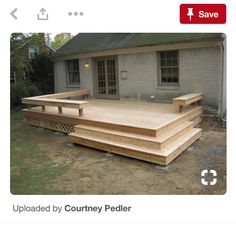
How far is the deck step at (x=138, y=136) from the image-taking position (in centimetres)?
443

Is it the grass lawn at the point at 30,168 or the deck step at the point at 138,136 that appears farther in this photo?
the deck step at the point at 138,136

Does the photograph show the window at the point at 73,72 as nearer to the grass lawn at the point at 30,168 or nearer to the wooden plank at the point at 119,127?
the grass lawn at the point at 30,168

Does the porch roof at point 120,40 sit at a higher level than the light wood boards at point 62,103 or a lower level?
higher

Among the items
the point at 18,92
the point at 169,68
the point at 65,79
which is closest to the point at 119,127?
the point at 169,68

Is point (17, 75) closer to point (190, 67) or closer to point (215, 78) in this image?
point (190, 67)

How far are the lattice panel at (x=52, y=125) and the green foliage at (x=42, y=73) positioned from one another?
17.6 ft

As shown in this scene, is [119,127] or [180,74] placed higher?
[180,74]

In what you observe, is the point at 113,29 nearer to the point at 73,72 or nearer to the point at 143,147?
the point at 143,147

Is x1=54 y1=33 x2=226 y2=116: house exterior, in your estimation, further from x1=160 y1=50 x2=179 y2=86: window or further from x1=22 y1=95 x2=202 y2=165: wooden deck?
x1=22 y1=95 x2=202 y2=165: wooden deck

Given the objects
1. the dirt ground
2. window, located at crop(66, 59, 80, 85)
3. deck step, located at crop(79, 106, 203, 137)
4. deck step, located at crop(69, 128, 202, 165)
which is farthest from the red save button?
window, located at crop(66, 59, 80, 85)

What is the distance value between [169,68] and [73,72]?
4.93 meters

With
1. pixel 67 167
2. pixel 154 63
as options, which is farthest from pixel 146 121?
pixel 154 63

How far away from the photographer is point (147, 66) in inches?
316

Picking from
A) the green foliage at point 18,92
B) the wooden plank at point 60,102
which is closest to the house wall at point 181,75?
the wooden plank at point 60,102
